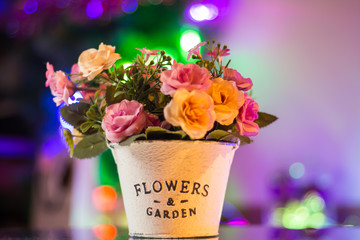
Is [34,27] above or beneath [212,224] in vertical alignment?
above

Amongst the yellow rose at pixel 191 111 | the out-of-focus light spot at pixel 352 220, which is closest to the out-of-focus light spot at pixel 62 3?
the out-of-focus light spot at pixel 352 220

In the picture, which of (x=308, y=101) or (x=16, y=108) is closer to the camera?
(x=308, y=101)

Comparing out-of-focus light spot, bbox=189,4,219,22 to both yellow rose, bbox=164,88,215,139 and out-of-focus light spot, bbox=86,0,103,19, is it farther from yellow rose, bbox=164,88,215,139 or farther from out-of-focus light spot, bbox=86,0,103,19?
yellow rose, bbox=164,88,215,139

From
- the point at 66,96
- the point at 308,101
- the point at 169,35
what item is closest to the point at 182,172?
the point at 66,96

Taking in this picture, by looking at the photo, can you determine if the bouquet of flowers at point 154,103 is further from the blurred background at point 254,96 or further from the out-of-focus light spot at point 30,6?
the out-of-focus light spot at point 30,6

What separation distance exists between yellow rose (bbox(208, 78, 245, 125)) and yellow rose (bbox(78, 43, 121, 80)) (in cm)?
15

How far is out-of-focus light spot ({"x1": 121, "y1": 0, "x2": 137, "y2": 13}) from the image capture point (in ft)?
8.64

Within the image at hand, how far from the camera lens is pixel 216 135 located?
632mm

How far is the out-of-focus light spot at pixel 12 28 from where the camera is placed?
3.13 m

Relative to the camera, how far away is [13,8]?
3.06 metres

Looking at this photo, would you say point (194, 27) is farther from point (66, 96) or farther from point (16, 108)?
point (66, 96)

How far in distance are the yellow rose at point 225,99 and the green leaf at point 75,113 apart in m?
0.21

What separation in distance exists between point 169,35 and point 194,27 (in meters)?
0.17

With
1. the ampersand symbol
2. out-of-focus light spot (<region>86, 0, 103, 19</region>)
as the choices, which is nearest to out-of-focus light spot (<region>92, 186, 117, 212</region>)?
out-of-focus light spot (<region>86, 0, 103, 19</region>)
